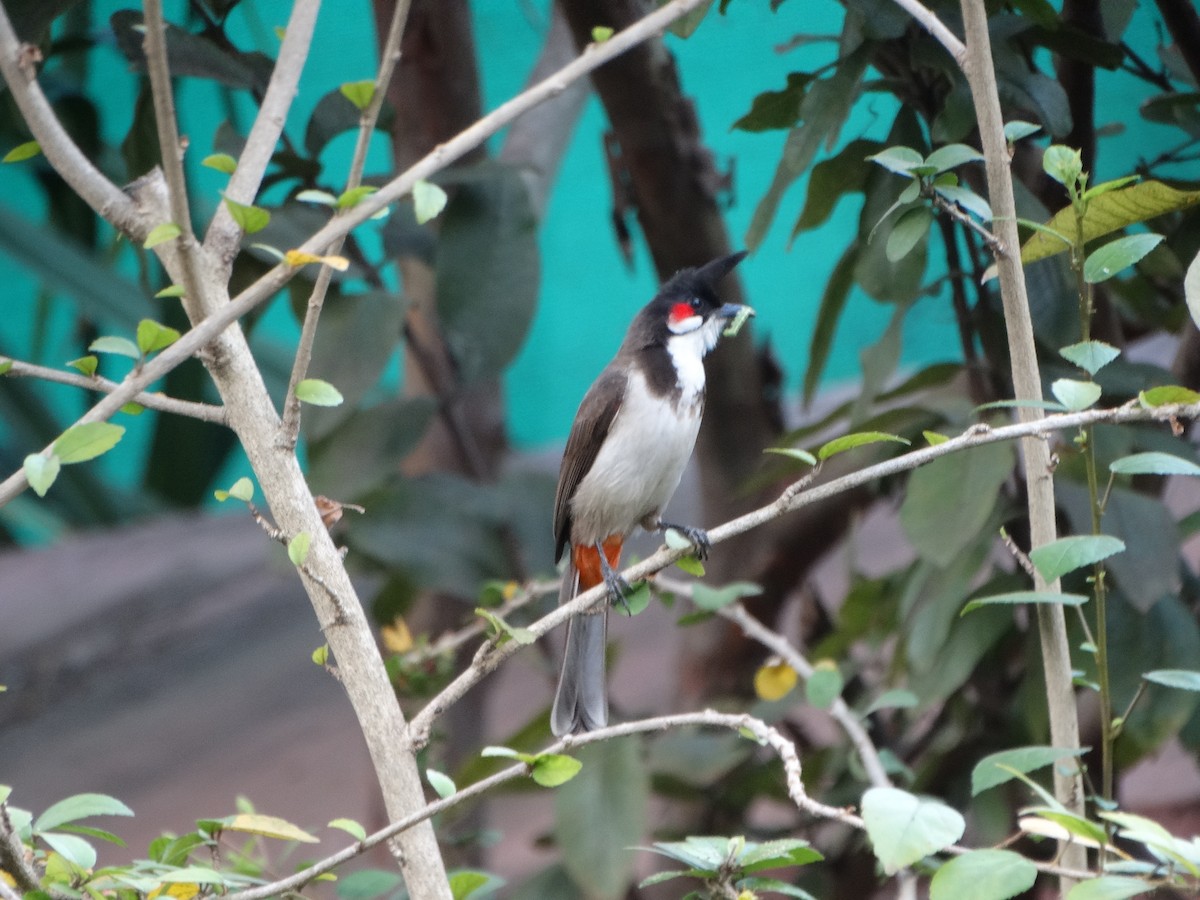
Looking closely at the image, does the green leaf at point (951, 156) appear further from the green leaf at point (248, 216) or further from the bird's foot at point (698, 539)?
the green leaf at point (248, 216)

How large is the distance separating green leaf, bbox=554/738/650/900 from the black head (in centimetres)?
56

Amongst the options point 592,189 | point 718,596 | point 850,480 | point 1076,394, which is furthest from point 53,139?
point 592,189

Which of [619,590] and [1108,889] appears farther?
[619,590]

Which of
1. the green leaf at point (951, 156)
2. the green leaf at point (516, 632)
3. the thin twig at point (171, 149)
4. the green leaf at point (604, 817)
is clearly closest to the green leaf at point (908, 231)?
the green leaf at point (951, 156)

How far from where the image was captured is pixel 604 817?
1647 millimetres

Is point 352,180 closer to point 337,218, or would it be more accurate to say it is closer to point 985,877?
point 337,218

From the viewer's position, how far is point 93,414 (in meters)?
0.68

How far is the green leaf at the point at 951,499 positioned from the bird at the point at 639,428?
31 cm

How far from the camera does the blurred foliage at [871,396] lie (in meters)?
1.35

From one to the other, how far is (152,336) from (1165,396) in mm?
590

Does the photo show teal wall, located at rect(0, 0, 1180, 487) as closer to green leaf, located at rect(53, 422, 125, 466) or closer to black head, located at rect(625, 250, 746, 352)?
black head, located at rect(625, 250, 746, 352)

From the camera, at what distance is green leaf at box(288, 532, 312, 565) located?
28.8 inches

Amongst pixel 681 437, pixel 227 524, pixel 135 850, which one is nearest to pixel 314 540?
pixel 681 437

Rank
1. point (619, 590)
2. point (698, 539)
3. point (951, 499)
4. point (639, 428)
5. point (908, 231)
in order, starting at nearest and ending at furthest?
point (908, 231) → point (619, 590) → point (698, 539) → point (951, 499) → point (639, 428)
